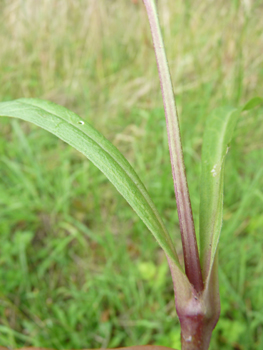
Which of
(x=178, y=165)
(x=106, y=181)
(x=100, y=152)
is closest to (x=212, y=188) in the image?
(x=178, y=165)

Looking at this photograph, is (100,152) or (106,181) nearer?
(100,152)

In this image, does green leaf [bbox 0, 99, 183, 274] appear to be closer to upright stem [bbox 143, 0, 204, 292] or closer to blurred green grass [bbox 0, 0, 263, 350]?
upright stem [bbox 143, 0, 204, 292]

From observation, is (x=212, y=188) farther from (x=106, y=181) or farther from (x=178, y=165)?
(x=106, y=181)

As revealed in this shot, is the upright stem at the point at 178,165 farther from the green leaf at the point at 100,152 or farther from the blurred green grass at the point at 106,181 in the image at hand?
the blurred green grass at the point at 106,181

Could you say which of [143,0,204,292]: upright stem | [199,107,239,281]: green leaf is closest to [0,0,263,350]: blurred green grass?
[199,107,239,281]: green leaf

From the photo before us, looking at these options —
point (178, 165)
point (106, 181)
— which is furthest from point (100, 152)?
point (106, 181)
